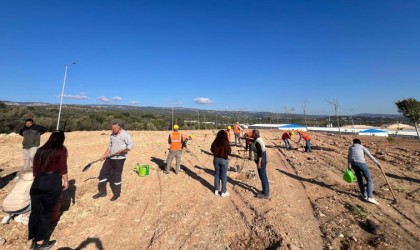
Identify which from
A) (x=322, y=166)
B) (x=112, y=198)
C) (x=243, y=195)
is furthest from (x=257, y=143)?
(x=322, y=166)

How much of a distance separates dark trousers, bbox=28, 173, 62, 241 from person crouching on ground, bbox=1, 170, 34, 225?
96 cm

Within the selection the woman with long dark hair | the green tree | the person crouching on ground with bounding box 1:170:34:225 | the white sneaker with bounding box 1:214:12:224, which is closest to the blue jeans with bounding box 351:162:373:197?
the woman with long dark hair

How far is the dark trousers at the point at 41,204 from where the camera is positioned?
383 cm

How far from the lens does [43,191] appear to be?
3.84 meters

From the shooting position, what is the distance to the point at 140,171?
8.58m

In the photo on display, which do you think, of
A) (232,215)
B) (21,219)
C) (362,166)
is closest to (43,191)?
(21,219)

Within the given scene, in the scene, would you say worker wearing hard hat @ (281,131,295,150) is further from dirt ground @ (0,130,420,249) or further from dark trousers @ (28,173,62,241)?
dark trousers @ (28,173,62,241)

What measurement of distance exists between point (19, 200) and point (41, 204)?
1.10 m

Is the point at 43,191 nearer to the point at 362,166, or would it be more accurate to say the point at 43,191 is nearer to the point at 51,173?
the point at 51,173

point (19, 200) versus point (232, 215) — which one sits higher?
point (19, 200)

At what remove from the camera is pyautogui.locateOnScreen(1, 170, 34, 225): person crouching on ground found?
4.57m

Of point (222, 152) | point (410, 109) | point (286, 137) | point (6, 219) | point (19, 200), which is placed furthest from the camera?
point (410, 109)

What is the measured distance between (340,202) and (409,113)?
32600mm

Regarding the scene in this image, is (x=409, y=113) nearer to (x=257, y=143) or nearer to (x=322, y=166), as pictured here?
(x=322, y=166)
